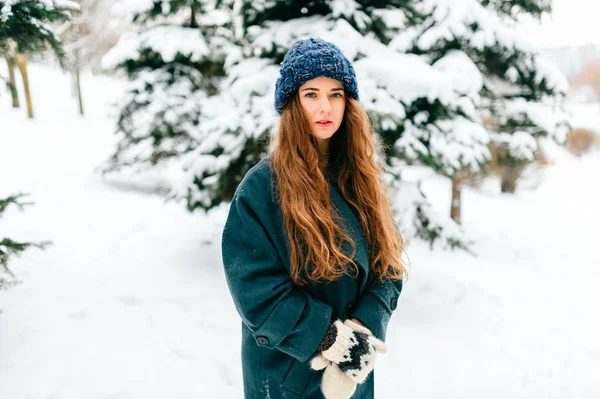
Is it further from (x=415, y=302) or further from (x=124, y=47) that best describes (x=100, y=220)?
(x=415, y=302)

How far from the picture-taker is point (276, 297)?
55.7 inches

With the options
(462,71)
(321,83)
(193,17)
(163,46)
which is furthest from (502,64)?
(321,83)

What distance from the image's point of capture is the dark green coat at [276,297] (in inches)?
55.6

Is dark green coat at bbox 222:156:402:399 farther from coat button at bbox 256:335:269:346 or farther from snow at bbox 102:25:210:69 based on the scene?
snow at bbox 102:25:210:69

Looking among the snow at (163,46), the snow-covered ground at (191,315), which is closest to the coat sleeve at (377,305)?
the snow-covered ground at (191,315)

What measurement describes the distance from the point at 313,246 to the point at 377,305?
420mm

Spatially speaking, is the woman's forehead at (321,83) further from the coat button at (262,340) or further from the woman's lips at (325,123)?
the coat button at (262,340)

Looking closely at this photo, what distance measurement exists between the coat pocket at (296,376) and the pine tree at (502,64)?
5611mm

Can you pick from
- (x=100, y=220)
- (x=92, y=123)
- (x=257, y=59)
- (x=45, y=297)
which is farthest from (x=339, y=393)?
(x=92, y=123)

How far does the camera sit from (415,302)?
5.00 m

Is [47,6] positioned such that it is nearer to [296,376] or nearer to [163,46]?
[296,376]

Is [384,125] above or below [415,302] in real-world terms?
above

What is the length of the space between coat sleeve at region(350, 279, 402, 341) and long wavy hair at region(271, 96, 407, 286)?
0.04 meters

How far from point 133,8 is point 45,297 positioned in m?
4.59
